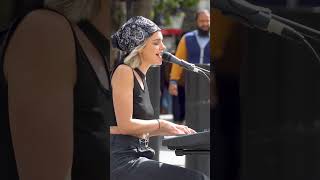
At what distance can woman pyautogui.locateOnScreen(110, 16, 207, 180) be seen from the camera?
14.5 feet

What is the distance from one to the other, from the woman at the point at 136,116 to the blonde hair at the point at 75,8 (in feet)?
3.54

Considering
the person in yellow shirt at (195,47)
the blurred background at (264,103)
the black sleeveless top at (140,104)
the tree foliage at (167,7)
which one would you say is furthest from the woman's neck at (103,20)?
the tree foliage at (167,7)

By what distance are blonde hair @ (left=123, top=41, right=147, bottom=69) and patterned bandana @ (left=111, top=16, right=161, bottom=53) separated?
0.02 metres

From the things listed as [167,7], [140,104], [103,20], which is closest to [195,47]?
[140,104]

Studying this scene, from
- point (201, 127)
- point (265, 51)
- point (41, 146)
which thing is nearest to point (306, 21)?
point (265, 51)

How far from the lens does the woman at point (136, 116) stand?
14.5ft

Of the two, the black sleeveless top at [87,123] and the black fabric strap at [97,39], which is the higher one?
the black fabric strap at [97,39]

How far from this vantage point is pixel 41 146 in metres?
3.33

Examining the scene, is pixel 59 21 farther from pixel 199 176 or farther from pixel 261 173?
pixel 199 176

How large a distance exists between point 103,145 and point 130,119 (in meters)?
1.02

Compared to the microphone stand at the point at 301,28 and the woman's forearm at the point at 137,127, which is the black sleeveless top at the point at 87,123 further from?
the woman's forearm at the point at 137,127

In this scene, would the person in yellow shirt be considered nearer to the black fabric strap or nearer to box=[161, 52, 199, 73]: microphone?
box=[161, 52, 199, 73]: microphone

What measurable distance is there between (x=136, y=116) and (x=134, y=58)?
34cm

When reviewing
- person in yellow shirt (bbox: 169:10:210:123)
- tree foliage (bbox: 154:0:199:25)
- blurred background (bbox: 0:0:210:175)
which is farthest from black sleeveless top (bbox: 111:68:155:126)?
tree foliage (bbox: 154:0:199:25)
